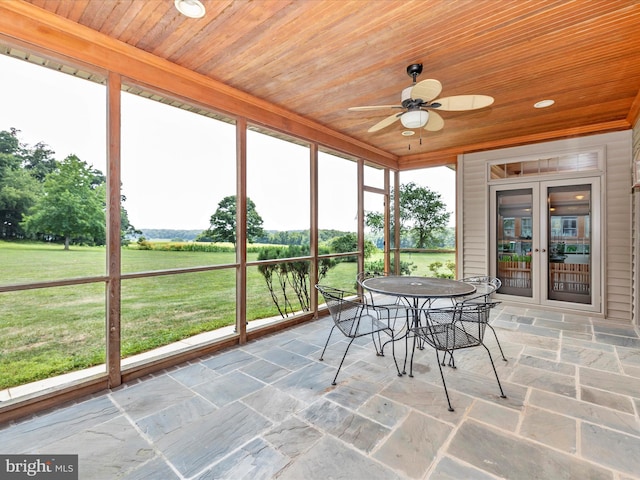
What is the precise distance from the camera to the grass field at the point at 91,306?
7.91 feet

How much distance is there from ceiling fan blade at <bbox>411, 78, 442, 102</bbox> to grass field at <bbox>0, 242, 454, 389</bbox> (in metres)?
2.43

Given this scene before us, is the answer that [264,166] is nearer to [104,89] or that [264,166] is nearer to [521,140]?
[104,89]

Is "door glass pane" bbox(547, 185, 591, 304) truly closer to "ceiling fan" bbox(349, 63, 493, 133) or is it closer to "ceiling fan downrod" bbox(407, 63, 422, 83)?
"ceiling fan" bbox(349, 63, 493, 133)

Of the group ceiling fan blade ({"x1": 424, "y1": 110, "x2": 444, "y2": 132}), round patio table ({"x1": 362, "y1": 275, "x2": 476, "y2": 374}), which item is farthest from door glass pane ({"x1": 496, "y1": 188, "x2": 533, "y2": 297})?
ceiling fan blade ({"x1": 424, "y1": 110, "x2": 444, "y2": 132})

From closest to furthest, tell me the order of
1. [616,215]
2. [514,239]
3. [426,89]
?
[426,89], [616,215], [514,239]

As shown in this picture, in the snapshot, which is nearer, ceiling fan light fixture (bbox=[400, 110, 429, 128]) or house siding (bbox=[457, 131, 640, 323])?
ceiling fan light fixture (bbox=[400, 110, 429, 128])

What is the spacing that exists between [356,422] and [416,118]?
7.97 ft

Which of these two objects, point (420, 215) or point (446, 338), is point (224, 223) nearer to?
point (446, 338)

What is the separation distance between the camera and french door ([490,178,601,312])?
4500 mm

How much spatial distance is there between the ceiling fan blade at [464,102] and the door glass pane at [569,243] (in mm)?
A: 3207

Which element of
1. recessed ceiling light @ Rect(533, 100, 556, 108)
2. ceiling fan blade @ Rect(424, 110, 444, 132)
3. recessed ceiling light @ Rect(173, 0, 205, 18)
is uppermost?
recessed ceiling light @ Rect(533, 100, 556, 108)

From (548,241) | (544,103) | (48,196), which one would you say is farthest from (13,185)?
(548,241)

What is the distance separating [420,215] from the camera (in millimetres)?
6285

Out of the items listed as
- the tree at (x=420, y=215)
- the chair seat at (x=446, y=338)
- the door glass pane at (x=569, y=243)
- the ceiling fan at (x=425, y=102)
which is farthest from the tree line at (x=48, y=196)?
the door glass pane at (x=569, y=243)
